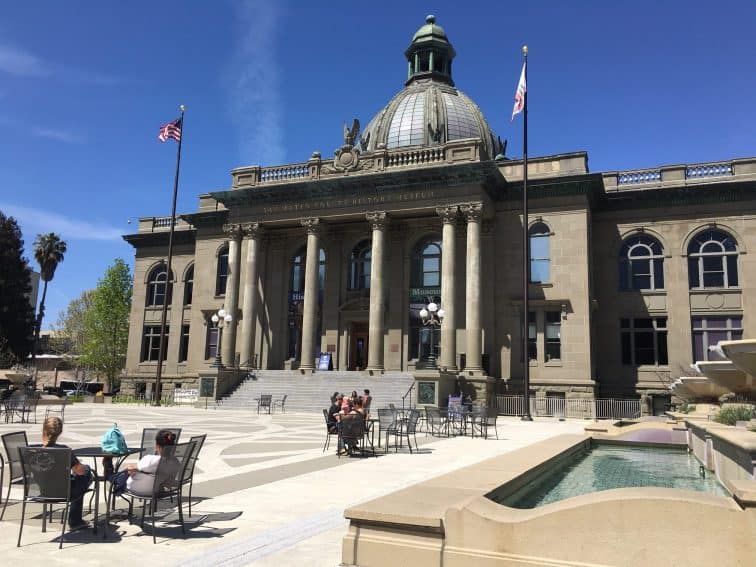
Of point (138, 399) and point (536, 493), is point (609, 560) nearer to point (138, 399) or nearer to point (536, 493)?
point (536, 493)

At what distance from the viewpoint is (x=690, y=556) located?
14.4 ft

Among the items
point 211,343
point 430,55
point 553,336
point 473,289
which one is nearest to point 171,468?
point 473,289

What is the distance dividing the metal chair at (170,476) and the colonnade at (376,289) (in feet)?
88.4

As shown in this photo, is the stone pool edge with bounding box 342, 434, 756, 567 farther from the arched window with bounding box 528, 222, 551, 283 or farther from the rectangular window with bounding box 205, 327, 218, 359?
the rectangular window with bounding box 205, 327, 218, 359

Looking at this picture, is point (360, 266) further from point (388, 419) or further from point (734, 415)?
point (734, 415)

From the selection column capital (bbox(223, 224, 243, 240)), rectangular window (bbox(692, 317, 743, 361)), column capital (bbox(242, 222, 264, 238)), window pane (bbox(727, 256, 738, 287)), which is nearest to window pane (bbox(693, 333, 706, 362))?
rectangular window (bbox(692, 317, 743, 361))

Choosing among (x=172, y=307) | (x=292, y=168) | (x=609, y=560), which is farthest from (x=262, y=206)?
(x=609, y=560)

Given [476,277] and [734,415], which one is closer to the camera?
[734,415]

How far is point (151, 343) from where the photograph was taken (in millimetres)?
49625

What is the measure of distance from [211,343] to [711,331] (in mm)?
32164

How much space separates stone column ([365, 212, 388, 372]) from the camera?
3512cm

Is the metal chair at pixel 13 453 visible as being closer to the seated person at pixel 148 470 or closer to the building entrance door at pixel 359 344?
the seated person at pixel 148 470

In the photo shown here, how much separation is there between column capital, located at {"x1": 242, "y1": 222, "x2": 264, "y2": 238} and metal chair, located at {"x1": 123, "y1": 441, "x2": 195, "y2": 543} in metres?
33.9

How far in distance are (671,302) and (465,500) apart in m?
34.0
